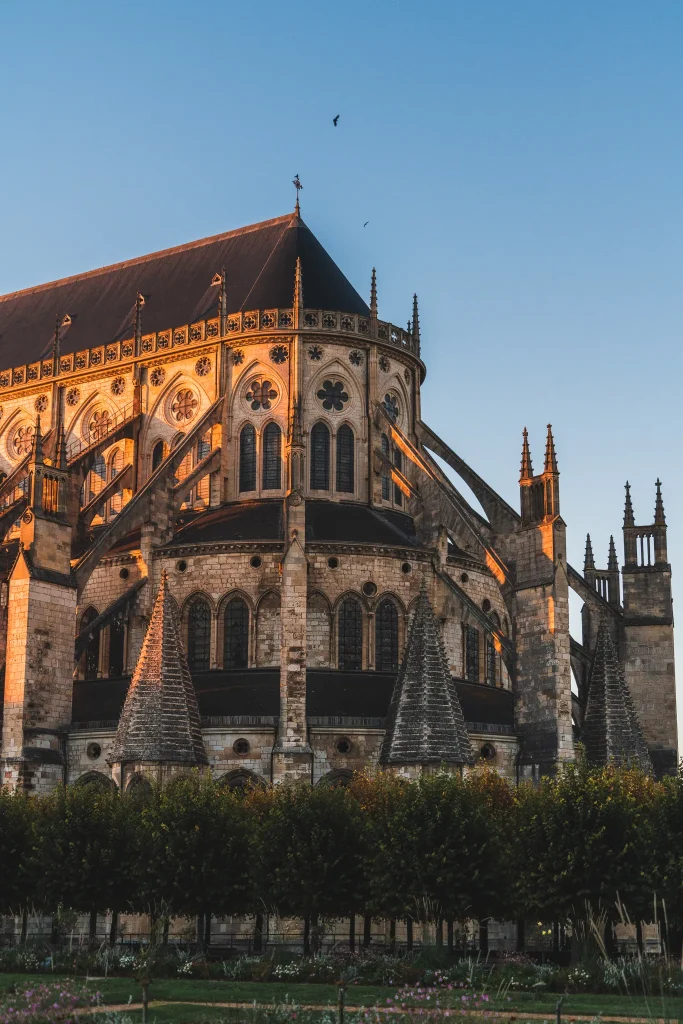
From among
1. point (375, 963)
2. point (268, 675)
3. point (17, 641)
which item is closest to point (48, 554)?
point (17, 641)

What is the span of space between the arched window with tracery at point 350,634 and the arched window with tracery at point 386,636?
0.66 m

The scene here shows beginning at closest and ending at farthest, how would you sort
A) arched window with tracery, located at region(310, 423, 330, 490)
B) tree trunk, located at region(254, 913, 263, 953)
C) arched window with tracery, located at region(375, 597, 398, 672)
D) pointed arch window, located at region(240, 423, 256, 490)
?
tree trunk, located at region(254, 913, 263, 953)
arched window with tracery, located at region(375, 597, 398, 672)
arched window with tracery, located at region(310, 423, 330, 490)
pointed arch window, located at region(240, 423, 256, 490)

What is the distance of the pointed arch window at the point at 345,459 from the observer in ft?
195

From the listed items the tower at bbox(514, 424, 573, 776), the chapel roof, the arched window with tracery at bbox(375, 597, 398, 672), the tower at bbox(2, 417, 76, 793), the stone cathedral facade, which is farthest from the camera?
the chapel roof

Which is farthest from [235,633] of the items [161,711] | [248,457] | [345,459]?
[345,459]

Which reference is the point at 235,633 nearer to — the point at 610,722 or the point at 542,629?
the point at 542,629

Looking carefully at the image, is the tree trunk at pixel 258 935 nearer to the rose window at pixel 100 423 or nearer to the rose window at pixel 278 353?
the rose window at pixel 278 353

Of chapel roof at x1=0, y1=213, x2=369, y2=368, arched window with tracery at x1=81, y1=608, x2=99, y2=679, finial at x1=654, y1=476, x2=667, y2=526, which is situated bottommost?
arched window with tracery at x1=81, y1=608, x2=99, y2=679

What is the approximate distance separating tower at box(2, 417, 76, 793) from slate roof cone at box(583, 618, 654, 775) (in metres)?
17.9

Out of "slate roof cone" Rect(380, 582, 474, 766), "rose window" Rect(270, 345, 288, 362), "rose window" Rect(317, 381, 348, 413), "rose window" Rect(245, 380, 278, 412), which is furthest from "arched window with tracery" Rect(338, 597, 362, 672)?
"rose window" Rect(270, 345, 288, 362)

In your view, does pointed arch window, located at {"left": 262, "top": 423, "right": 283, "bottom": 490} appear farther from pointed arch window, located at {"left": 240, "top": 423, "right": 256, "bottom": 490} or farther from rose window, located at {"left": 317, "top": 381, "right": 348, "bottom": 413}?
rose window, located at {"left": 317, "top": 381, "right": 348, "bottom": 413}

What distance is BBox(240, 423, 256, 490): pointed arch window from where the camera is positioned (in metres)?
59.3

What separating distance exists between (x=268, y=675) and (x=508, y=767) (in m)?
8.78

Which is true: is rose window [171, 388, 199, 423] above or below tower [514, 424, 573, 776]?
above
